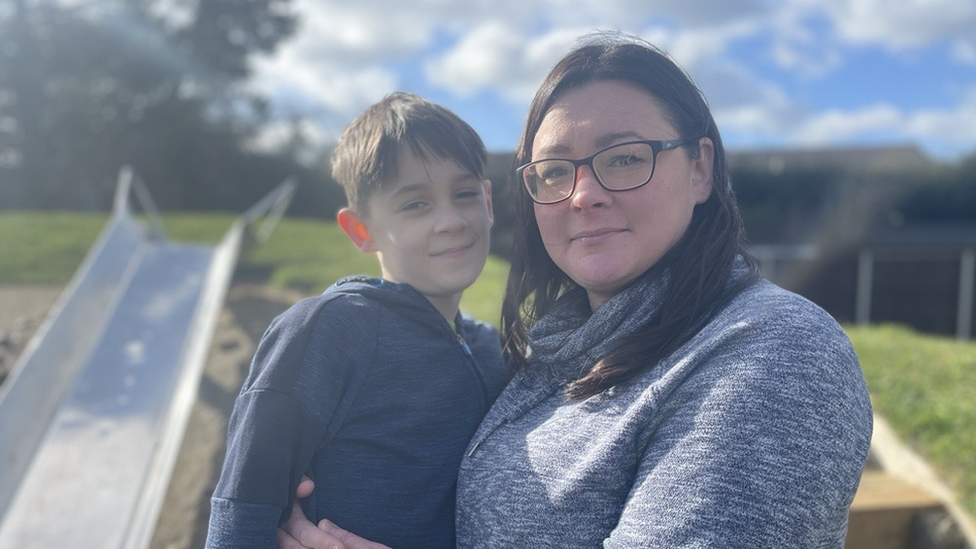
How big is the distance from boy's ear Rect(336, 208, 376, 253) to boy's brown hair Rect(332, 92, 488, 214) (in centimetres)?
3

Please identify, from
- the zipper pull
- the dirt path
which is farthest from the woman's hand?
the dirt path

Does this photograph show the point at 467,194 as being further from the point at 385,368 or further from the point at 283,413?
the point at 283,413

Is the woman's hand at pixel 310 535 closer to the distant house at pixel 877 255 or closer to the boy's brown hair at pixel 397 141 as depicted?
the boy's brown hair at pixel 397 141

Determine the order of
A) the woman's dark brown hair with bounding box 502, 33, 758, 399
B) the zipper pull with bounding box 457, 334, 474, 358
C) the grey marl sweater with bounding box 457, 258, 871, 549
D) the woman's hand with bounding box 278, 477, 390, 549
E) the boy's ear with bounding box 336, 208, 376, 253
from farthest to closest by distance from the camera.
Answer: the boy's ear with bounding box 336, 208, 376, 253
the zipper pull with bounding box 457, 334, 474, 358
the woman's hand with bounding box 278, 477, 390, 549
the woman's dark brown hair with bounding box 502, 33, 758, 399
the grey marl sweater with bounding box 457, 258, 871, 549

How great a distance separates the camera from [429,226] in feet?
6.27

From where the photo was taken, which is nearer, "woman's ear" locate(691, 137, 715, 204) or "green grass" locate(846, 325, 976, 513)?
"woman's ear" locate(691, 137, 715, 204)

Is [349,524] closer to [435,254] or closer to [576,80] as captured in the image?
[435,254]

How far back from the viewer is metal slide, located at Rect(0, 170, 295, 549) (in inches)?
140

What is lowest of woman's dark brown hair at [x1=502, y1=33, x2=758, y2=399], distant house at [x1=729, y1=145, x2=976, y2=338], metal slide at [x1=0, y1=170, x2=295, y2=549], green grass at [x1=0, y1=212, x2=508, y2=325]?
metal slide at [x1=0, y1=170, x2=295, y2=549]

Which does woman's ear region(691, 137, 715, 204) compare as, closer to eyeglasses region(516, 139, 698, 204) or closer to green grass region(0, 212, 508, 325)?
eyeglasses region(516, 139, 698, 204)

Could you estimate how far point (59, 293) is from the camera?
7.25m

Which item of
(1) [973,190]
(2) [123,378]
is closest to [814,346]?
(2) [123,378]

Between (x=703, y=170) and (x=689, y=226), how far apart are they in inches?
4.8

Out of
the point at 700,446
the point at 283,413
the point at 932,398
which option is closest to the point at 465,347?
the point at 283,413
